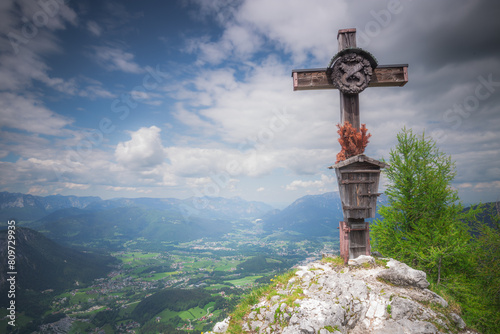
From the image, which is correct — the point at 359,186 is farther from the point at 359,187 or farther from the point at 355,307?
the point at 355,307

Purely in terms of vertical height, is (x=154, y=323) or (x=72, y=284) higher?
(x=154, y=323)

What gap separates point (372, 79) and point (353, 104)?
1008 millimetres

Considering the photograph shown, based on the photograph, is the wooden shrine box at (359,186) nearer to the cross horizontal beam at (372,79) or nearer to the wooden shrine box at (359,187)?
the wooden shrine box at (359,187)

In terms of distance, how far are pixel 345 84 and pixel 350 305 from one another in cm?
660

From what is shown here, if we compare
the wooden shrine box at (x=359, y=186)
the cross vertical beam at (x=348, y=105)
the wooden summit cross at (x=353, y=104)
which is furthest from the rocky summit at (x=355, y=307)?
the cross vertical beam at (x=348, y=105)

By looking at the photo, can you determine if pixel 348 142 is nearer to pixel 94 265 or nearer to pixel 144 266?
pixel 144 266

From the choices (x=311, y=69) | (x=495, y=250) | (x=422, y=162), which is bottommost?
(x=495, y=250)

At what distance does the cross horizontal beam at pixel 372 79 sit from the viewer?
6.98 meters

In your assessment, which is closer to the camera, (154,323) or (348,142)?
(348,142)

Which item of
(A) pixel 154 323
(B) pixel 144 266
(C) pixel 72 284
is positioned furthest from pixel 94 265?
(A) pixel 154 323

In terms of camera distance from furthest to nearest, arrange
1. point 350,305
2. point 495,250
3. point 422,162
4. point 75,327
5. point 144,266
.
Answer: point 144,266 → point 75,327 → point 422,162 → point 495,250 → point 350,305

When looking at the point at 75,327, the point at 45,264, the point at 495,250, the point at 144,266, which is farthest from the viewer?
the point at 144,266

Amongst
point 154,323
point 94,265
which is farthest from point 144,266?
point 154,323

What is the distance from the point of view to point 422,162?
10070mm
